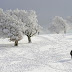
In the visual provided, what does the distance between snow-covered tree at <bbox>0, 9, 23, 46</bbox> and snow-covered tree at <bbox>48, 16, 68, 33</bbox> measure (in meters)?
54.2

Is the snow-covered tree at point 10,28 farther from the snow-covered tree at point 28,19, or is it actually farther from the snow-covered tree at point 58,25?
the snow-covered tree at point 58,25

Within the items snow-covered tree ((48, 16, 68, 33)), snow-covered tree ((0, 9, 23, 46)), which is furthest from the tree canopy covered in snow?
snow-covered tree ((48, 16, 68, 33))

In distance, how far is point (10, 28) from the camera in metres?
39.2

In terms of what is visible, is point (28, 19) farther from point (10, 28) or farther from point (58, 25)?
point (58, 25)

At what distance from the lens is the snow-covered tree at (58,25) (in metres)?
90.7

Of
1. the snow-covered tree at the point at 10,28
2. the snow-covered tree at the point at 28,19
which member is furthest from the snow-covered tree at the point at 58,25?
the snow-covered tree at the point at 10,28

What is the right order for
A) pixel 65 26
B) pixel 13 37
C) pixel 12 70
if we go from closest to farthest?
pixel 12 70, pixel 13 37, pixel 65 26

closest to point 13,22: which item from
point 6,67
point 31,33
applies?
point 31,33

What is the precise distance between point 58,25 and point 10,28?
55.8 meters

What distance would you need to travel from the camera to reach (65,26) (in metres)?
90.7

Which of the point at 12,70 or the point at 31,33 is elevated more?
the point at 31,33

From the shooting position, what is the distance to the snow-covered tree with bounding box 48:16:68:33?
3570 inches

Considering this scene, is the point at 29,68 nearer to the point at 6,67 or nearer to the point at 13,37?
the point at 6,67

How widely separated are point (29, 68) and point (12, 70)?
8.18ft
